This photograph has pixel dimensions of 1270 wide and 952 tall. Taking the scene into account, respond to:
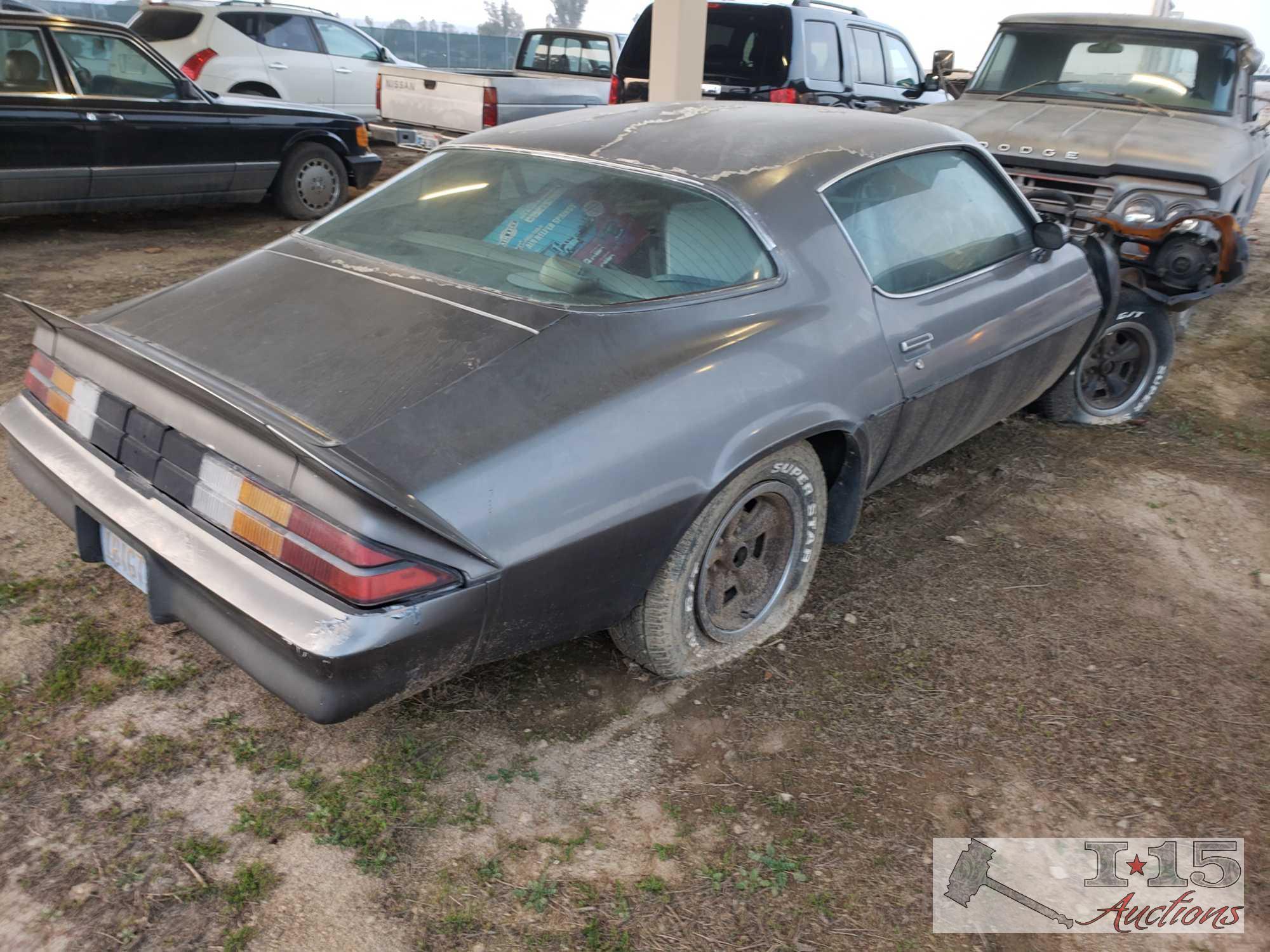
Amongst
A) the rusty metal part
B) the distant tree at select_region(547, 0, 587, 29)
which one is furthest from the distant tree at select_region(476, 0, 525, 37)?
the rusty metal part

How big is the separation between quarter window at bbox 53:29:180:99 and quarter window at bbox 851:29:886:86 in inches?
232

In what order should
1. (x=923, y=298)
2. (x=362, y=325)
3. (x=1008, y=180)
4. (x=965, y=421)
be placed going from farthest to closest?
1. (x=1008, y=180)
2. (x=965, y=421)
3. (x=923, y=298)
4. (x=362, y=325)

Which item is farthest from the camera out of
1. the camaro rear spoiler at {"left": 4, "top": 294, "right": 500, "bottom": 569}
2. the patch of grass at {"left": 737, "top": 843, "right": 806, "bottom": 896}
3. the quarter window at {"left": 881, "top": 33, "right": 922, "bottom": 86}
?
the quarter window at {"left": 881, "top": 33, "right": 922, "bottom": 86}

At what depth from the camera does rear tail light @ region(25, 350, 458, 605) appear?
203 cm

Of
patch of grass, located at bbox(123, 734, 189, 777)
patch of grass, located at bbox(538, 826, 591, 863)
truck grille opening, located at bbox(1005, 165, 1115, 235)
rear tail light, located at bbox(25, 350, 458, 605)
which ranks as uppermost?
truck grille opening, located at bbox(1005, 165, 1115, 235)

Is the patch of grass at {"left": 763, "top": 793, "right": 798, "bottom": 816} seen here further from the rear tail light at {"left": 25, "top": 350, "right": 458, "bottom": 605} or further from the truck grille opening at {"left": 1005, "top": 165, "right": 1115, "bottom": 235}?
the truck grille opening at {"left": 1005, "top": 165, "right": 1115, "bottom": 235}

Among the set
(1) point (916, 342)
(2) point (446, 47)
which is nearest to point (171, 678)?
(1) point (916, 342)

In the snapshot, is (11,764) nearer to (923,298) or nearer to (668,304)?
(668,304)

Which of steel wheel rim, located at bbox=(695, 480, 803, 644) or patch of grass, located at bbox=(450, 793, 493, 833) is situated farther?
steel wheel rim, located at bbox=(695, 480, 803, 644)

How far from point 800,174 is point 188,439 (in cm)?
192

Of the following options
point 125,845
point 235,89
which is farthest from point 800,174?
point 235,89

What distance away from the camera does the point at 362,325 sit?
101 inches

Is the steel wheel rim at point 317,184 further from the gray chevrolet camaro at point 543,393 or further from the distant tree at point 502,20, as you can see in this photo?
the distant tree at point 502,20

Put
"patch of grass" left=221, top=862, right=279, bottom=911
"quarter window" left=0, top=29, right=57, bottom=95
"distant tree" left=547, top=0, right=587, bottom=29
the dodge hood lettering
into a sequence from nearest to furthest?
1. "patch of grass" left=221, top=862, right=279, bottom=911
2. the dodge hood lettering
3. "quarter window" left=0, top=29, right=57, bottom=95
4. "distant tree" left=547, top=0, right=587, bottom=29
